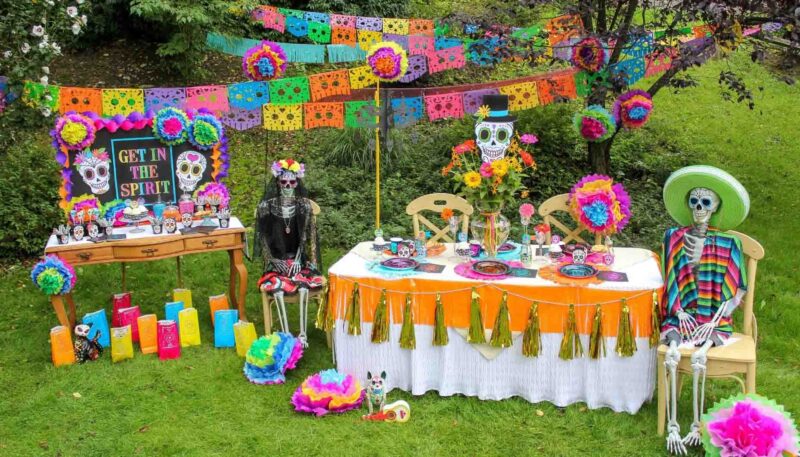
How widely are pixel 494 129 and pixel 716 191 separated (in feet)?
5.10

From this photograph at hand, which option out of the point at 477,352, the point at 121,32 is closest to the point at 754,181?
the point at 477,352

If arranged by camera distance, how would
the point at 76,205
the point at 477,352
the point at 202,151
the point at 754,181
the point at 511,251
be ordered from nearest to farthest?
the point at 477,352 → the point at 511,251 → the point at 76,205 → the point at 202,151 → the point at 754,181

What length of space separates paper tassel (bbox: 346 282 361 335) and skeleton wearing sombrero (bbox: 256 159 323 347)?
73 centimetres

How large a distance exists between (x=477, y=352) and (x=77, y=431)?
2.62m

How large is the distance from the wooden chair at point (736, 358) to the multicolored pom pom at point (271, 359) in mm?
2488

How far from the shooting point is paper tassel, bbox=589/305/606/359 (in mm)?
4551

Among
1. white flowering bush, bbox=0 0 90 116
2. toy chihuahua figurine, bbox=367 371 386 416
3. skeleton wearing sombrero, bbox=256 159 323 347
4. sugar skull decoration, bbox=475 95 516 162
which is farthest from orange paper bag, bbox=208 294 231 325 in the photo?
sugar skull decoration, bbox=475 95 516 162

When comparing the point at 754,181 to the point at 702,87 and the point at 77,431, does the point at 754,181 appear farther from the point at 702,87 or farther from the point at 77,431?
the point at 77,431

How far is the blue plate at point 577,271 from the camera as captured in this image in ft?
15.6

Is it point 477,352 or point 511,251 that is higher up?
point 511,251

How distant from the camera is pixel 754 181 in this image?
902cm

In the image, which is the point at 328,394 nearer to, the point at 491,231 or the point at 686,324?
the point at 491,231

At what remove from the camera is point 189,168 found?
20.2 ft

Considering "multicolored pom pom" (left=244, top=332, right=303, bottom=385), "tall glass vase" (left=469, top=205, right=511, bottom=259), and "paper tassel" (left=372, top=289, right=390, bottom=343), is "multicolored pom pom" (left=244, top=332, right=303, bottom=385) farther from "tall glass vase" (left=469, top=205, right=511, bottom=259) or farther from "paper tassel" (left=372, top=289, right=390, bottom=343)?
"tall glass vase" (left=469, top=205, right=511, bottom=259)
